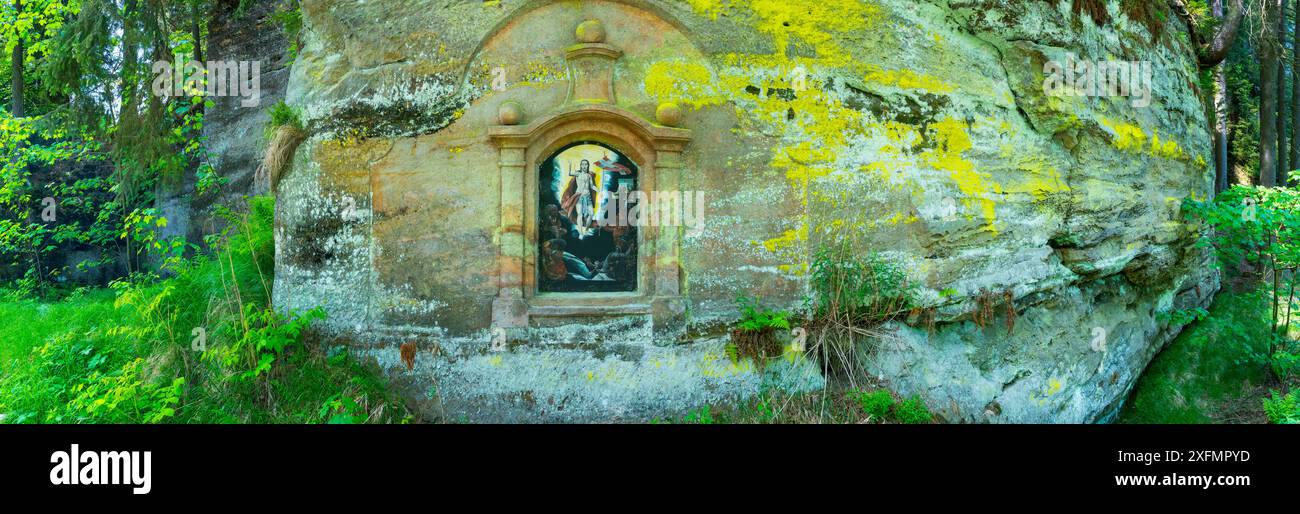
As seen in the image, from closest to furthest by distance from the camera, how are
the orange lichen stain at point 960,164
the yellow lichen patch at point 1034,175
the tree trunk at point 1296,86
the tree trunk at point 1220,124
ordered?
the orange lichen stain at point 960,164 < the yellow lichen patch at point 1034,175 < the tree trunk at point 1296,86 < the tree trunk at point 1220,124

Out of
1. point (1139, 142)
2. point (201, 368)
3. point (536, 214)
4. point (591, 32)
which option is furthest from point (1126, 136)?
point (201, 368)

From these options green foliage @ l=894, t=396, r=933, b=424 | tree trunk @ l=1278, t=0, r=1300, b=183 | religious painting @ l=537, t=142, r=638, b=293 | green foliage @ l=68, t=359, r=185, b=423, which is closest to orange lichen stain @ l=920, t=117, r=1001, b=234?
green foliage @ l=894, t=396, r=933, b=424

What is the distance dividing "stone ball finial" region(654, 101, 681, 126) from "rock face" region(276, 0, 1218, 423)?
2cm

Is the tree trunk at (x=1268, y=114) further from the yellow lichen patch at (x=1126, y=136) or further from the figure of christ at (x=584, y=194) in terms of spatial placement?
the figure of christ at (x=584, y=194)

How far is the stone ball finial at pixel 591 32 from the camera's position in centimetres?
550

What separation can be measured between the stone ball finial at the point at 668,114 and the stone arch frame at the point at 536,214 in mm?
63

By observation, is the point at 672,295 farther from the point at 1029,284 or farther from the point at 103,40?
the point at 103,40

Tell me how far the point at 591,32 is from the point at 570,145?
0.92 metres

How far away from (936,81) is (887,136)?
695mm

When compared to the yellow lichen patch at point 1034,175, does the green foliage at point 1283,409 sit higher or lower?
lower

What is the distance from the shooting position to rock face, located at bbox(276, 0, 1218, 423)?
5441 mm

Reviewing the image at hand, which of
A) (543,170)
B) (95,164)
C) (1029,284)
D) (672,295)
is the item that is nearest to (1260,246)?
(1029,284)

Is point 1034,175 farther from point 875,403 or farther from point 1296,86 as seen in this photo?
point 1296,86

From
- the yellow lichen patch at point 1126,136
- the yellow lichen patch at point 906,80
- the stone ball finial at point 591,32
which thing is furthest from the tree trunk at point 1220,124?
the stone ball finial at point 591,32
